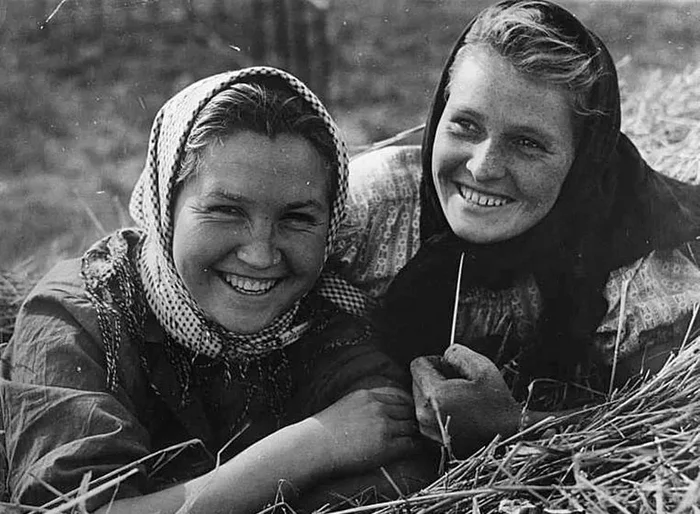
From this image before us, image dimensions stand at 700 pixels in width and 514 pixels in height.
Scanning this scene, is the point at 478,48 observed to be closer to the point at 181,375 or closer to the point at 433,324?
the point at 433,324

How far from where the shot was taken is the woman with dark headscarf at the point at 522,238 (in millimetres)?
1856

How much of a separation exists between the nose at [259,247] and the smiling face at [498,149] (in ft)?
1.17

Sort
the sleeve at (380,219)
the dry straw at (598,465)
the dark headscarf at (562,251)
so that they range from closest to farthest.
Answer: the dry straw at (598,465) → the dark headscarf at (562,251) → the sleeve at (380,219)

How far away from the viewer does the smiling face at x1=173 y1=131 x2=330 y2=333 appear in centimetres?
178

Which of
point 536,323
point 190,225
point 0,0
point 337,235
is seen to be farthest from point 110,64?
point 536,323

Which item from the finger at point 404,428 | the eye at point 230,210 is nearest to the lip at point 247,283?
the eye at point 230,210

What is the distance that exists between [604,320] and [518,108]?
1.55ft

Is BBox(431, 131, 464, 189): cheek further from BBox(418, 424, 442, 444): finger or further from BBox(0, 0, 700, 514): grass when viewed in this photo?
BBox(418, 424, 442, 444): finger

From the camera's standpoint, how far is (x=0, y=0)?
2029 mm

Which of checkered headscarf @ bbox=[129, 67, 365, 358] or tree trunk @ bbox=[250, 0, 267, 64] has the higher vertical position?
tree trunk @ bbox=[250, 0, 267, 64]

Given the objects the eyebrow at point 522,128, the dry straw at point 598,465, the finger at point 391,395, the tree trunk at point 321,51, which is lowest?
→ the dry straw at point 598,465

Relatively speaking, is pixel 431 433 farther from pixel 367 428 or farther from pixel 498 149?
pixel 498 149

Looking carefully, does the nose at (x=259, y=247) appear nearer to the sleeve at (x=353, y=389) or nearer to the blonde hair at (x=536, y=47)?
the sleeve at (x=353, y=389)

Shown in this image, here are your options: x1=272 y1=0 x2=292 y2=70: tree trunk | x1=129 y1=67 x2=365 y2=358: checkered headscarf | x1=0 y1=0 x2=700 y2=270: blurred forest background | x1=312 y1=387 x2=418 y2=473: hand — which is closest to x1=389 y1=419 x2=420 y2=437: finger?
x1=312 y1=387 x2=418 y2=473: hand
